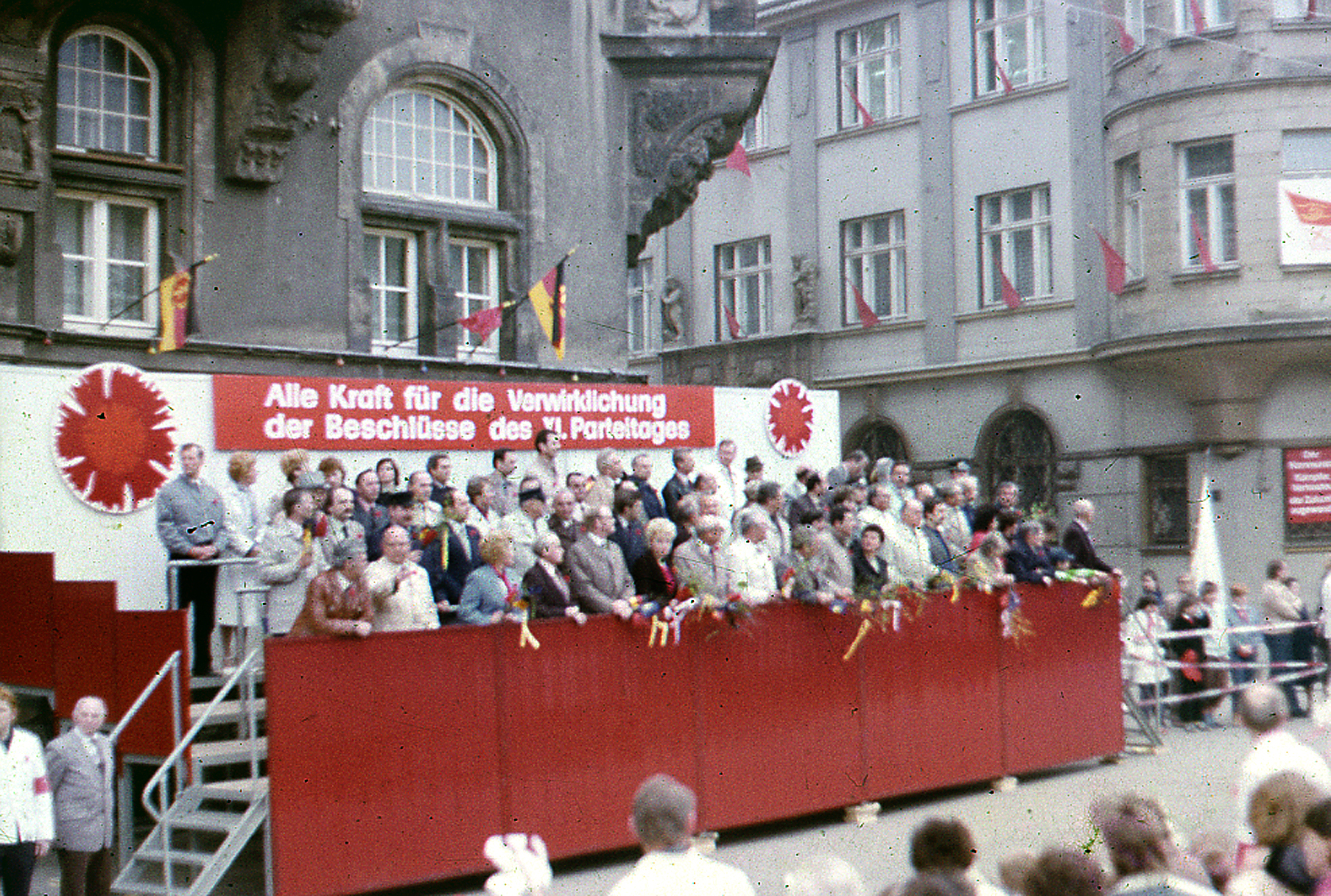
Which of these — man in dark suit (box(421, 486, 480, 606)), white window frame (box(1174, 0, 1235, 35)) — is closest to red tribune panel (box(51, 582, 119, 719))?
man in dark suit (box(421, 486, 480, 606))

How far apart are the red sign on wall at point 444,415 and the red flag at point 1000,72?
1352cm

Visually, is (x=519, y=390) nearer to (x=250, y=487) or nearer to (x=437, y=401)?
(x=437, y=401)

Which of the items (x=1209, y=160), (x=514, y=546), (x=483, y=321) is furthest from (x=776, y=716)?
(x=1209, y=160)

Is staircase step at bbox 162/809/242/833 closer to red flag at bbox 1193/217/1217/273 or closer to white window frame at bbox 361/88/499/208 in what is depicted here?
white window frame at bbox 361/88/499/208

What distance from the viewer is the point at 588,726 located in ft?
38.1

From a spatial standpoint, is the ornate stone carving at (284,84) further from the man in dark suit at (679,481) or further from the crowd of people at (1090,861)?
the crowd of people at (1090,861)

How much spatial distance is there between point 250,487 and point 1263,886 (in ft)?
31.4

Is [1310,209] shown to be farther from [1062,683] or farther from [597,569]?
[597,569]

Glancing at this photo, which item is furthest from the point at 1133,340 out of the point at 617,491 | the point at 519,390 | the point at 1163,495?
the point at 617,491

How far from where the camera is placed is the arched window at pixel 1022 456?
2858 cm

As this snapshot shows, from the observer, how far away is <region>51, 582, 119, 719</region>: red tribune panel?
11875 mm

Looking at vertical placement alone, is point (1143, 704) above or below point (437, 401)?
below

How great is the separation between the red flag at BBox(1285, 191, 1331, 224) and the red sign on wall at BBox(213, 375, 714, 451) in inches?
450

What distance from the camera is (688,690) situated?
12250 mm
